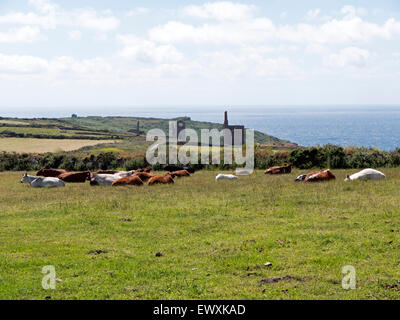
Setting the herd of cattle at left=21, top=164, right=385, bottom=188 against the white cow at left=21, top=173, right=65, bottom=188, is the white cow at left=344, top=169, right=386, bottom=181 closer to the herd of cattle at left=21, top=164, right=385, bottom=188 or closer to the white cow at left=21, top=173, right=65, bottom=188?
the herd of cattle at left=21, top=164, right=385, bottom=188

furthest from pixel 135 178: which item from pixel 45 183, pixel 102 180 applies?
pixel 45 183

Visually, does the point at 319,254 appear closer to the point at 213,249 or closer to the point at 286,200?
the point at 213,249

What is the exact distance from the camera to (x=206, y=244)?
9773 mm

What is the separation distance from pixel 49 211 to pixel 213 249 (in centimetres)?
690

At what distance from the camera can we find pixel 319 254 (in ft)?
28.7

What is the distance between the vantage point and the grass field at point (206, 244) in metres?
7.10

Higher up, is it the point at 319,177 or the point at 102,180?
the point at 319,177

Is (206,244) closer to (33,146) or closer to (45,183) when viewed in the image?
(45,183)

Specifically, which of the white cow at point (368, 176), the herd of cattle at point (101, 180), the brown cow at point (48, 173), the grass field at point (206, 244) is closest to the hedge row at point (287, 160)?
the brown cow at point (48, 173)

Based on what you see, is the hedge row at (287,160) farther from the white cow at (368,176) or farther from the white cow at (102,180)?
the white cow at (102,180)

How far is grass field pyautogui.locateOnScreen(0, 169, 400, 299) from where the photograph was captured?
7.10 metres

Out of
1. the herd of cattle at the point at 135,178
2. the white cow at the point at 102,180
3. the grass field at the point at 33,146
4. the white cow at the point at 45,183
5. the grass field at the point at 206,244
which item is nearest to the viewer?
the grass field at the point at 206,244
